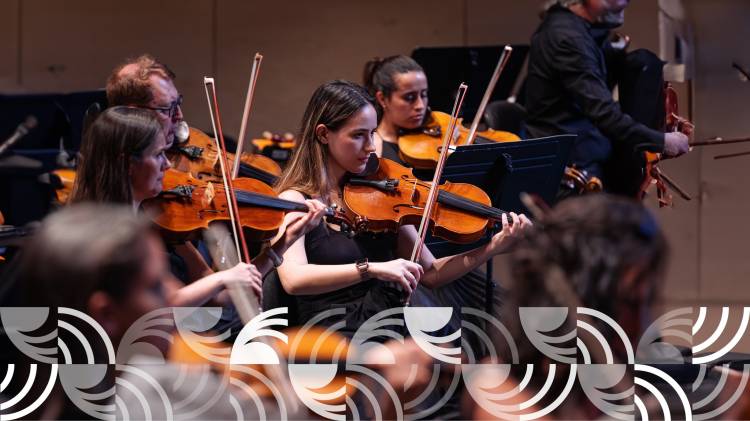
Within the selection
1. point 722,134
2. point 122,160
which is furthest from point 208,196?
point 722,134

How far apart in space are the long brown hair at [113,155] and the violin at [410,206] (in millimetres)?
540

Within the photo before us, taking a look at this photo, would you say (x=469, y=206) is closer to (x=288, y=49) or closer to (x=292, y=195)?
(x=292, y=195)

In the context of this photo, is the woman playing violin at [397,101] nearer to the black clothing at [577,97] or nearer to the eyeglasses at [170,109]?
the black clothing at [577,97]

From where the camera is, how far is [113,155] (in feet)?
6.56

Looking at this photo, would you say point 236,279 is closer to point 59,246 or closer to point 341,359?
point 341,359

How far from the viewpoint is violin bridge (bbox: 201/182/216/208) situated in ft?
7.47

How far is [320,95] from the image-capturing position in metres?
2.46

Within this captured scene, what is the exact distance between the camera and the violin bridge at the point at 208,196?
7.47ft

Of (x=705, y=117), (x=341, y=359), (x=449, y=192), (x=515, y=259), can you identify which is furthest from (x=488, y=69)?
(x=515, y=259)

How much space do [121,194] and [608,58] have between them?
219 cm

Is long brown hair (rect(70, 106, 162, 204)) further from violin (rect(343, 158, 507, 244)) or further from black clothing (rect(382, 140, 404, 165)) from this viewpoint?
black clothing (rect(382, 140, 404, 165))

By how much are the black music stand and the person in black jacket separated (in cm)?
75

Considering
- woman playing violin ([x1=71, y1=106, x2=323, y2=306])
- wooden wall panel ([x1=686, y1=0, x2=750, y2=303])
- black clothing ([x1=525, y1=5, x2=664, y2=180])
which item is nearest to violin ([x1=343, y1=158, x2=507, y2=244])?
woman playing violin ([x1=71, y1=106, x2=323, y2=306])

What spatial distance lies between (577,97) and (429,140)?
54 cm
